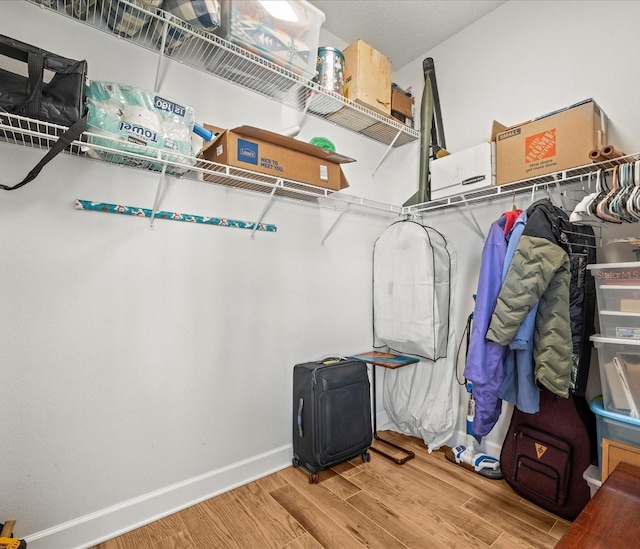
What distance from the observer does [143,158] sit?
56.7 inches

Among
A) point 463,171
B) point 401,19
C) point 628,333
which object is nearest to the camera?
point 628,333

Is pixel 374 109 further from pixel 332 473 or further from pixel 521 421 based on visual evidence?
pixel 332 473

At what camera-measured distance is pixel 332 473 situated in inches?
79.0

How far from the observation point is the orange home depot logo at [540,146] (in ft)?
5.57

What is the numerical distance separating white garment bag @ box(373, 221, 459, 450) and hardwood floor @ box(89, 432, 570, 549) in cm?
42

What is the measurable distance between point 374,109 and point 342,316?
1380mm

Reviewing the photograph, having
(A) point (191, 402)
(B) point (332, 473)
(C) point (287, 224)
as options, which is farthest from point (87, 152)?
(B) point (332, 473)

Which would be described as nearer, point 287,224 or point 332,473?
point 332,473

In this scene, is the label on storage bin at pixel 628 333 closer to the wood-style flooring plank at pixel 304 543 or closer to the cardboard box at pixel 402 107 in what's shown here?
the wood-style flooring plank at pixel 304 543

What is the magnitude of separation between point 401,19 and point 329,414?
2.52 metres

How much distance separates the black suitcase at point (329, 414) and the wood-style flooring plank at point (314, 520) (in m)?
0.17

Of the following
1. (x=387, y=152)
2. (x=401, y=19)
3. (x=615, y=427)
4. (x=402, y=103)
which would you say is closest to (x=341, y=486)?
(x=615, y=427)

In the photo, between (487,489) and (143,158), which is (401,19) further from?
(487,489)

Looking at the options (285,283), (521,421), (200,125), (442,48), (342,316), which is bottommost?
(521,421)
